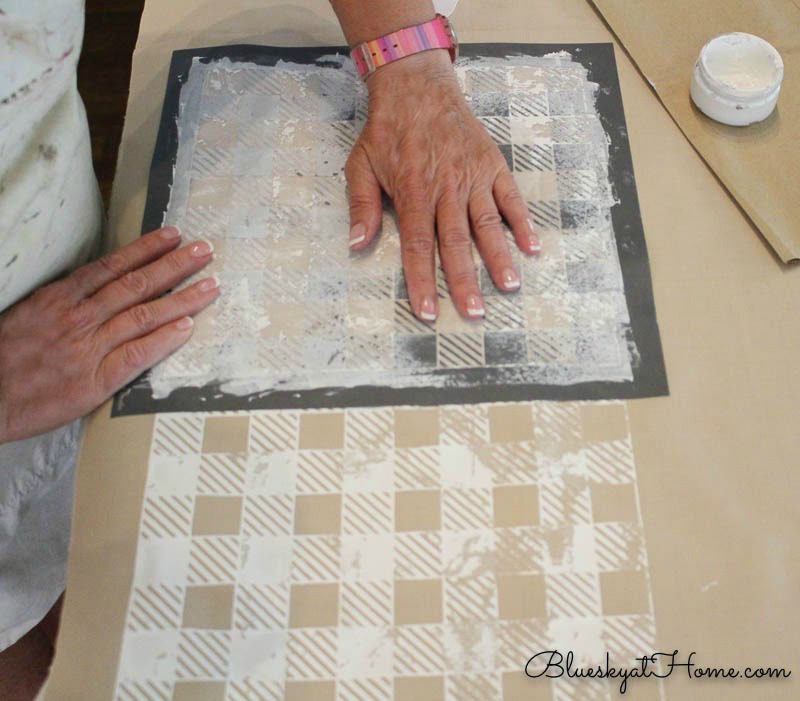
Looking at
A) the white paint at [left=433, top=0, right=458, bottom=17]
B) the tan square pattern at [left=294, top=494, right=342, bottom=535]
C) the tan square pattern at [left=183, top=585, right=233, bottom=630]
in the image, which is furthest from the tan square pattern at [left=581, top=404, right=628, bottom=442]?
the white paint at [left=433, top=0, right=458, bottom=17]

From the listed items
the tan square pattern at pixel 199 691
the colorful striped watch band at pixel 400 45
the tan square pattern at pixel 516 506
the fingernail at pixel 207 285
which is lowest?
the tan square pattern at pixel 516 506

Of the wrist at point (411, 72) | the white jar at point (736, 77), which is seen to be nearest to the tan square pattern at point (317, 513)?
the wrist at point (411, 72)

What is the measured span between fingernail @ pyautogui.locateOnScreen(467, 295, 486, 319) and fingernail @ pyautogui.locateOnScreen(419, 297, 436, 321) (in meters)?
0.04

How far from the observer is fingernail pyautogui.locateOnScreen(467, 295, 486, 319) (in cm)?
73

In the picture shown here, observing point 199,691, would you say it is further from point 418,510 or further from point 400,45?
point 400,45

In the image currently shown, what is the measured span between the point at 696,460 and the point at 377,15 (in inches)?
23.7

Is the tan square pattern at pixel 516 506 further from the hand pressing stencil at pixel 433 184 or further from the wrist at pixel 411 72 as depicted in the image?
the wrist at pixel 411 72

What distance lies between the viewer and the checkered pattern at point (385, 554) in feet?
1.99

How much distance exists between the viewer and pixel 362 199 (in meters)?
0.79

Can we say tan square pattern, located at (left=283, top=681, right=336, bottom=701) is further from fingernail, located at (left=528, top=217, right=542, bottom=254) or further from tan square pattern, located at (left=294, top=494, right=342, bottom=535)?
fingernail, located at (left=528, top=217, right=542, bottom=254)

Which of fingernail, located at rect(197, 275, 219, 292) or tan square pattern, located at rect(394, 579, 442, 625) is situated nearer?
tan square pattern, located at rect(394, 579, 442, 625)

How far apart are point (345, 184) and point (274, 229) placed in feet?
0.33

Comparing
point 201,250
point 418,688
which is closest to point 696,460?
point 418,688

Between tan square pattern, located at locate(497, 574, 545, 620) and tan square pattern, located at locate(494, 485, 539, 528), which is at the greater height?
tan square pattern, located at locate(494, 485, 539, 528)
